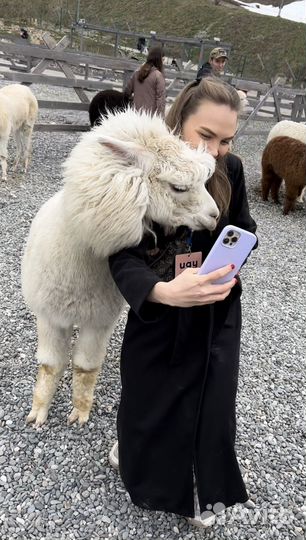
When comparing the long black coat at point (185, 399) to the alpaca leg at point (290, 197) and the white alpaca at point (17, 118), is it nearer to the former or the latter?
the white alpaca at point (17, 118)

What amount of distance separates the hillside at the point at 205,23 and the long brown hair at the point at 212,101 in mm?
44289

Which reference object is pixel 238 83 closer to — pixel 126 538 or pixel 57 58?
pixel 57 58

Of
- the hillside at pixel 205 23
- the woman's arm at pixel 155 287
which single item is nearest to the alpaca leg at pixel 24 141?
the woman's arm at pixel 155 287

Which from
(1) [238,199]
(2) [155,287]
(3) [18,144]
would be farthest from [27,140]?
→ (2) [155,287]

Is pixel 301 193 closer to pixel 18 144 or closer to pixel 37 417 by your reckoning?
pixel 18 144

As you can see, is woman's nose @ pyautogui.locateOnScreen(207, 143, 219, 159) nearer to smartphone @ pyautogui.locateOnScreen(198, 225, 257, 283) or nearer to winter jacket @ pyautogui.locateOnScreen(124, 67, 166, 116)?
smartphone @ pyautogui.locateOnScreen(198, 225, 257, 283)

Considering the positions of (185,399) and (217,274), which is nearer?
(217,274)

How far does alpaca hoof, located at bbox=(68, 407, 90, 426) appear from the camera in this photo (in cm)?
255

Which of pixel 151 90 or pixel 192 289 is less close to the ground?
pixel 192 289

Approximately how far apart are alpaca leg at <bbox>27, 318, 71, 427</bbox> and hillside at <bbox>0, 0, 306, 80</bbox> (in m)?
44.4

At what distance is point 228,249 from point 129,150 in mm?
428

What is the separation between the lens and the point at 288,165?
7070 mm

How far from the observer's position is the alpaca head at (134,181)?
1325 millimetres

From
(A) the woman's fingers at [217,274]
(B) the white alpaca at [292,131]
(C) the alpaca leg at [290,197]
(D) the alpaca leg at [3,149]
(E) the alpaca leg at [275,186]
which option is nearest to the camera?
(A) the woman's fingers at [217,274]
